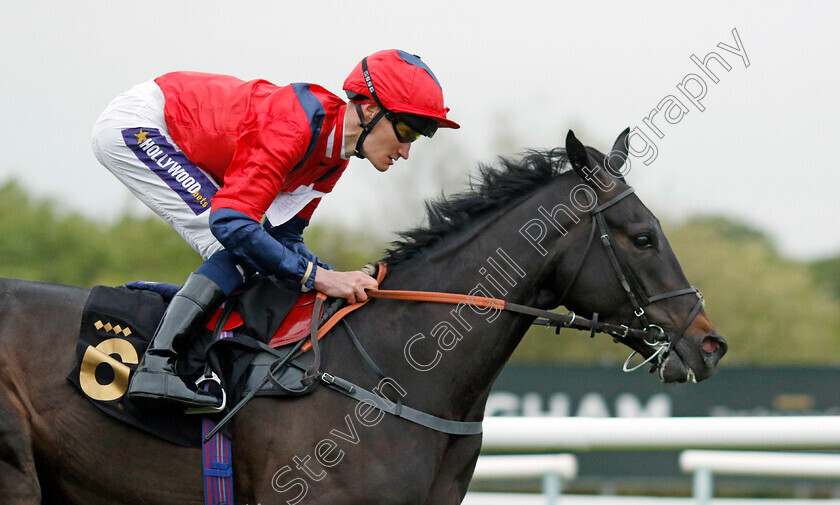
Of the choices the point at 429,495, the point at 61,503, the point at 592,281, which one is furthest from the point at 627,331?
the point at 61,503

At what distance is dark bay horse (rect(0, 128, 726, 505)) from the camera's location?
2.84m

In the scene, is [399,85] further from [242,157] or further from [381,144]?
[242,157]

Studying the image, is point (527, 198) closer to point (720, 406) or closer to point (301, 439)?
point (301, 439)

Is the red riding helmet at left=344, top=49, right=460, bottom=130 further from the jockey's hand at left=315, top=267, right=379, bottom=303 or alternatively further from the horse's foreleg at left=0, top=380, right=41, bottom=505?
the horse's foreleg at left=0, top=380, right=41, bottom=505

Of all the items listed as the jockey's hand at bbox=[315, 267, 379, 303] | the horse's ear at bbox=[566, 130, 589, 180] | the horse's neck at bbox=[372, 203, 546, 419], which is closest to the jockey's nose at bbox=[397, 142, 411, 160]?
the horse's neck at bbox=[372, 203, 546, 419]

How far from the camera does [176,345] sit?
289 centimetres

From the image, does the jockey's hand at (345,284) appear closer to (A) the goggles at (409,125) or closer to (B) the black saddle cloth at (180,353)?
(B) the black saddle cloth at (180,353)

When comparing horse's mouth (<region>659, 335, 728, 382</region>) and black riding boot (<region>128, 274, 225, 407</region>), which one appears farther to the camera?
horse's mouth (<region>659, 335, 728, 382</region>)

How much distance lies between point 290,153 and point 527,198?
90 centimetres

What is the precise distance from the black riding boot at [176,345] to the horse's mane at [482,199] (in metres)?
0.68

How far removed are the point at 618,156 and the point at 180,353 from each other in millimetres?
1763

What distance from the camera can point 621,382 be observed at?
33.1ft

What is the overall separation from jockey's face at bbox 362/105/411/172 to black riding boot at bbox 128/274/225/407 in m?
0.74

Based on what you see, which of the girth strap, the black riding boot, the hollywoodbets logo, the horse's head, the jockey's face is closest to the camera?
the black riding boot
